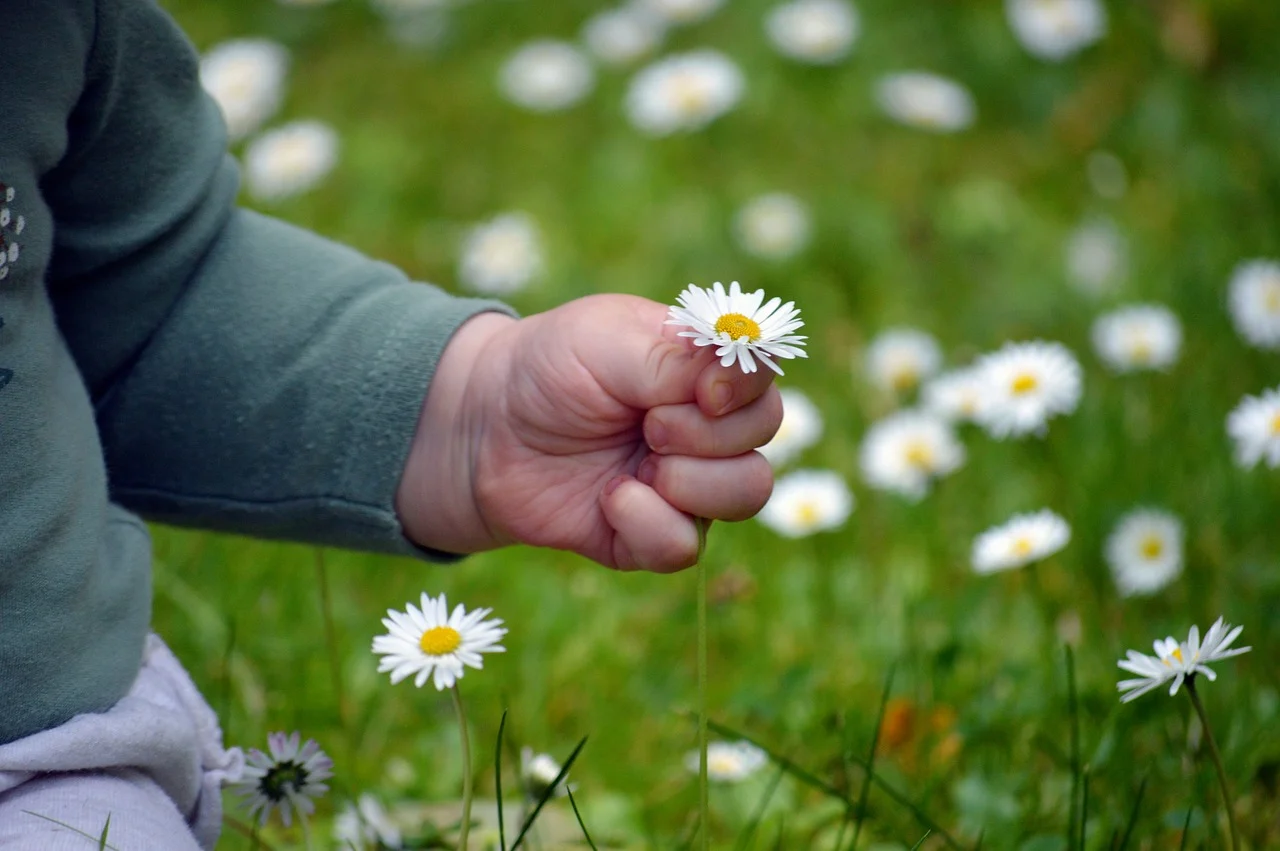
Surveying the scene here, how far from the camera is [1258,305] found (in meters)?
1.60

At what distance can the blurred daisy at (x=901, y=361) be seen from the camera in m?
1.69

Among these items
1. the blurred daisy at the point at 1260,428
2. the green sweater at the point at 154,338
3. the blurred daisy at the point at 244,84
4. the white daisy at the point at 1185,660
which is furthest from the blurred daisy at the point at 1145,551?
the blurred daisy at the point at 244,84

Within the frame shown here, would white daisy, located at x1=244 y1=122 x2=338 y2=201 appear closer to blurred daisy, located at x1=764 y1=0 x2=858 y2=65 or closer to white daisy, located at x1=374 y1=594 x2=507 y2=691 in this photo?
blurred daisy, located at x1=764 y1=0 x2=858 y2=65

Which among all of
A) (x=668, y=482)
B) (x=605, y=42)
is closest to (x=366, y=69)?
(x=605, y=42)

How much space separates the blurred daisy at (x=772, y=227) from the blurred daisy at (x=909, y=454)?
504 millimetres

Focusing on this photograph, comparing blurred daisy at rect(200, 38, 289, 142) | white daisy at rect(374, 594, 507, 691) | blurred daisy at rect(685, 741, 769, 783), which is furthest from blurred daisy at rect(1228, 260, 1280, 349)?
blurred daisy at rect(200, 38, 289, 142)

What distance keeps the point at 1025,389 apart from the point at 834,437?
0.37m

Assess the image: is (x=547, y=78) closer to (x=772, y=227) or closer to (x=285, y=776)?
(x=772, y=227)

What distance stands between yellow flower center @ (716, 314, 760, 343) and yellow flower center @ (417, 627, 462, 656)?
8.4 inches

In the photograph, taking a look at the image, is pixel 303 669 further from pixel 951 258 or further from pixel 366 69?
pixel 366 69

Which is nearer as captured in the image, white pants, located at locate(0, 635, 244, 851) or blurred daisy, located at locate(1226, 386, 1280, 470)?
white pants, located at locate(0, 635, 244, 851)

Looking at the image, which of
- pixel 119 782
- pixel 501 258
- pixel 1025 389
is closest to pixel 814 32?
pixel 501 258

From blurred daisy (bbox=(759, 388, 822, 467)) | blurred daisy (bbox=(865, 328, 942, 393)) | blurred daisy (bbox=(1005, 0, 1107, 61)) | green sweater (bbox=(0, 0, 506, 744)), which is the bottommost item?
blurred daisy (bbox=(865, 328, 942, 393))

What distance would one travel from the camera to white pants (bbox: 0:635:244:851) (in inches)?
28.8
